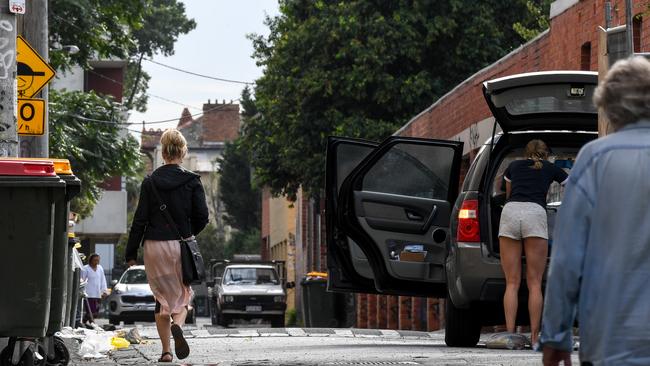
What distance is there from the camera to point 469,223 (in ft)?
41.9

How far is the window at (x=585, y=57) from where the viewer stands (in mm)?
22266

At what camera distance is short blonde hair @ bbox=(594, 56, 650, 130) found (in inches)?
187

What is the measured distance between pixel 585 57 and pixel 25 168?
13705 mm

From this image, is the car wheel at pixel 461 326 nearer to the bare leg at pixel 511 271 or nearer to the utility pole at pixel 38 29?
the bare leg at pixel 511 271

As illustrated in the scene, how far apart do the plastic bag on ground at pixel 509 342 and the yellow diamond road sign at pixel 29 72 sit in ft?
20.0

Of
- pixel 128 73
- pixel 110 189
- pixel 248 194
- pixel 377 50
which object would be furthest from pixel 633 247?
pixel 248 194

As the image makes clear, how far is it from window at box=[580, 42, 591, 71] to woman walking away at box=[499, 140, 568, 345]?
35.3 ft

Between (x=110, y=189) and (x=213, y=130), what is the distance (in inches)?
2436

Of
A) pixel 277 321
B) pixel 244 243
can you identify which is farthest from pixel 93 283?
pixel 244 243

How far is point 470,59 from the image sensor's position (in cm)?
4053

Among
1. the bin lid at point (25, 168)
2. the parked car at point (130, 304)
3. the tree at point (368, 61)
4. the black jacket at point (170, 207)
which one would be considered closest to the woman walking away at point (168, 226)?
the black jacket at point (170, 207)

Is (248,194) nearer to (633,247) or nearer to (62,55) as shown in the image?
(62,55)

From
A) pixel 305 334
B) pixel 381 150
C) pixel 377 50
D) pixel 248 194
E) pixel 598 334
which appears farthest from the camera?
pixel 248 194

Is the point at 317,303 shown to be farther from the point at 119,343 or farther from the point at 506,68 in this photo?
the point at 119,343
